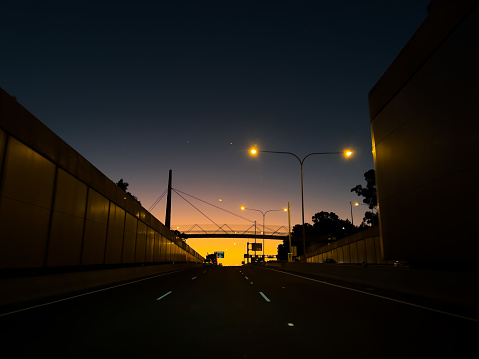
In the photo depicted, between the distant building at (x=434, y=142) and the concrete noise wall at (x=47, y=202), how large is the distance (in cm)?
1560

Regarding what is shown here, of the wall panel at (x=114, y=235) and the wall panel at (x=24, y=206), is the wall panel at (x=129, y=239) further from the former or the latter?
the wall panel at (x=24, y=206)

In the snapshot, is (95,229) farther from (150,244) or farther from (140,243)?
(150,244)

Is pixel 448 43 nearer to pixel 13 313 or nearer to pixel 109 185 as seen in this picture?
pixel 13 313

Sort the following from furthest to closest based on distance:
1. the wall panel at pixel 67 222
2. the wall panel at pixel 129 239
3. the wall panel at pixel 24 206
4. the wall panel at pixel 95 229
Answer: the wall panel at pixel 129 239 → the wall panel at pixel 95 229 → the wall panel at pixel 67 222 → the wall panel at pixel 24 206

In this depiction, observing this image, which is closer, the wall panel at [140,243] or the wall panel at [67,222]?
the wall panel at [67,222]

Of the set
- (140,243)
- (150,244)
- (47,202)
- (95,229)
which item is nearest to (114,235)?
(95,229)

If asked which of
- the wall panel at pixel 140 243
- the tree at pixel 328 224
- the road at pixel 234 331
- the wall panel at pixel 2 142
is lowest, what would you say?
the road at pixel 234 331

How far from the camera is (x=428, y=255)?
1436 cm

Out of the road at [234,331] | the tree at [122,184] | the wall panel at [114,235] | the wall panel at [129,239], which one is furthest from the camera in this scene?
the tree at [122,184]

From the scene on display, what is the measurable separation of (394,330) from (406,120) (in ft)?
39.7

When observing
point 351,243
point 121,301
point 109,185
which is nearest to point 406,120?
point 121,301

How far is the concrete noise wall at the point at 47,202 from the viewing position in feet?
38.1

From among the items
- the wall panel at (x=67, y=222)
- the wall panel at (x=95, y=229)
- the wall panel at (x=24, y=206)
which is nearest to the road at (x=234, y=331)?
the wall panel at (x=24, y=206)

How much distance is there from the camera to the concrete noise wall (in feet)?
38.1
